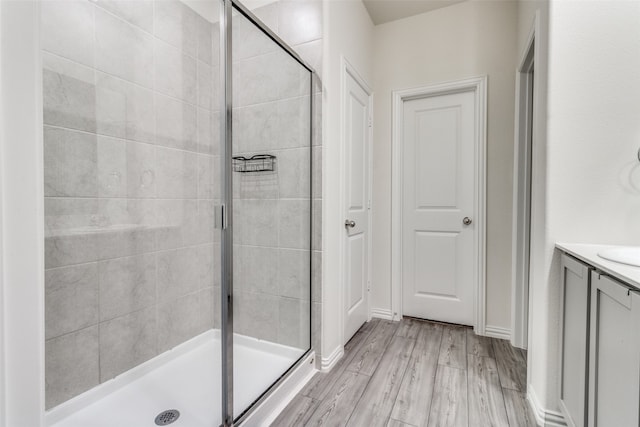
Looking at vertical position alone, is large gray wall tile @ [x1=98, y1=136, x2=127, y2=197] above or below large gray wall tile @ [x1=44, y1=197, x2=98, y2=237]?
above

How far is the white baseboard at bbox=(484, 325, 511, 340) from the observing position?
2398 mm

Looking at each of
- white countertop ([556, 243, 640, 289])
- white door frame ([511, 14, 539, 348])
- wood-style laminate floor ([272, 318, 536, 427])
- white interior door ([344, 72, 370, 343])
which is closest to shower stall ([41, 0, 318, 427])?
wood-style laminate floor ([272, 318, 536, 427])

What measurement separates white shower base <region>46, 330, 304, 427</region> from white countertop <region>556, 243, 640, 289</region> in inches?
58.4

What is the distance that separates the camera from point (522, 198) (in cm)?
217

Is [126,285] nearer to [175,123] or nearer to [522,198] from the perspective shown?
[175,123]

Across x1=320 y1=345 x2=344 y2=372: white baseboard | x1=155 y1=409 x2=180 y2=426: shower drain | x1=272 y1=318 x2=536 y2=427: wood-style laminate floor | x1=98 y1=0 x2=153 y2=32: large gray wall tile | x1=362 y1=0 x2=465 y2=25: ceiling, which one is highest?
x1=362 y1=0 x2=465 y2=25: ceiling

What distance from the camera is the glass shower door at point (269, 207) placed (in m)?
1.57

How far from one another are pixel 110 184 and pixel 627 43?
8.63 ft

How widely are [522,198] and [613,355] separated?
1422 mm

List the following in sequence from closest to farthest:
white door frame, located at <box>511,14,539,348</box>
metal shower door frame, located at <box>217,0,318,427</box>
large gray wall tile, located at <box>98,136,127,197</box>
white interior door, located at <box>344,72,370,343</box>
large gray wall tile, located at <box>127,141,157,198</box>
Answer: metal shower door frame, located at <box>217,0,318,427</box> < large gray wall tile, located at <box>98,136,127,197</box> < large gray wall tile, located at <box>127,141,157,198</box> < white door frame, located at <box>511,14,539,348</box> < white interior door, located at <box>344,72,370,343</box>

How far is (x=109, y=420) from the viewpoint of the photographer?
4.94ft

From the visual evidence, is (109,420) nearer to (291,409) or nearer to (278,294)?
(291,409)

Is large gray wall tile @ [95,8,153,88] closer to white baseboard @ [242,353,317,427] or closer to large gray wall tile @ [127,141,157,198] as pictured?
large gray wall tile @ [127,141,157,198]

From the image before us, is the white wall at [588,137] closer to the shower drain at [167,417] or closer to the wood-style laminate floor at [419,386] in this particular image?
the wood-style laminate floor at [419,386]
